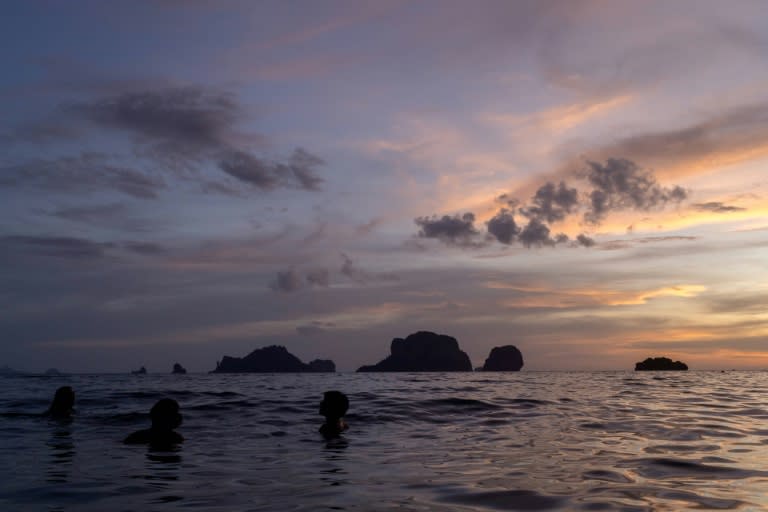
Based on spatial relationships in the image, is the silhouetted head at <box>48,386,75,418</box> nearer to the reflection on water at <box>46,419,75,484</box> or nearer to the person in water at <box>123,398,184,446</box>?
the reflection on water at <box>46,419,75,484</box>

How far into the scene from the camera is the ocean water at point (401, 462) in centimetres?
1065

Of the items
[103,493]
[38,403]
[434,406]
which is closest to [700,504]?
[103,493]

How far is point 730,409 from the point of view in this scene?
2864cm

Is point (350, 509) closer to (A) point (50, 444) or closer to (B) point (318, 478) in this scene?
(B) point (318, 478)

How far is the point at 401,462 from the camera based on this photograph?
14.9 m

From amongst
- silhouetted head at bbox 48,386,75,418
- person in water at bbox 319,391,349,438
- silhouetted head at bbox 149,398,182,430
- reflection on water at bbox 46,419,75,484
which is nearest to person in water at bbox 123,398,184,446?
silhouetted head at bbox 149,398,182,430

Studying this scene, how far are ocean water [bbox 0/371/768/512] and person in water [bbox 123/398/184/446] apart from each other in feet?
1.98

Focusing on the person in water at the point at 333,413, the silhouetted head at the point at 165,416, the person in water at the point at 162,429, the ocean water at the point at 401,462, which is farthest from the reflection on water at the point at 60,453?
the person in water at the point at 333,413

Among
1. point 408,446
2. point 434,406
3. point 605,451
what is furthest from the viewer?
point 434,406

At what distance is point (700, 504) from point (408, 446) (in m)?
9.19

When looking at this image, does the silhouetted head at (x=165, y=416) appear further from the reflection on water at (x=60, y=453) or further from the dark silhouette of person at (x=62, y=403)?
the dark silhouette of person at (x=62, y=403)

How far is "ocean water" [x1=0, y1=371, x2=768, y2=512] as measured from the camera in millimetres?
10648

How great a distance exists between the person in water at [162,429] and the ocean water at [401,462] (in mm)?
602

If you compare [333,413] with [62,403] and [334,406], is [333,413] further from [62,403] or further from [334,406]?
[62,403]
